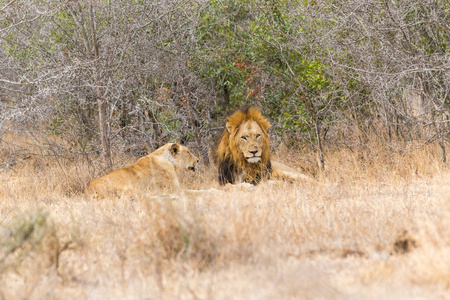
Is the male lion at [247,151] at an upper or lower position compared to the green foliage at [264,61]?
lower

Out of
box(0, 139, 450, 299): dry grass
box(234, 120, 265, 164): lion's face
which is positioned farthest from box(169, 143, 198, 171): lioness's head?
box(0, 139, 450, 299): dry grass

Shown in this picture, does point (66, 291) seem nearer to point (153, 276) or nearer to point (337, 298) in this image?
point (153, 276)

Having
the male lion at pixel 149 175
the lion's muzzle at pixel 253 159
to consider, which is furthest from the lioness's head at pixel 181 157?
the lion's muzzle at pixel 253 159

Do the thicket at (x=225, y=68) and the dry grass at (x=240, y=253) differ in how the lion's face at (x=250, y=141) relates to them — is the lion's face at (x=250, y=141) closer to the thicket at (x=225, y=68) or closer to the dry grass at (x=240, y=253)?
the thicket at (x=225, y=68)

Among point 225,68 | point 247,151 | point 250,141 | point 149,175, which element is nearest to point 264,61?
point 225,68

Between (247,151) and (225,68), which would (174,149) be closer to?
(247,151)

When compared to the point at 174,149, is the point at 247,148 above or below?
below

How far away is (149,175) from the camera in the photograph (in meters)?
7.29

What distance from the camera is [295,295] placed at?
9.62 ft

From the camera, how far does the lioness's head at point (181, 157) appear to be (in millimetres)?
7648

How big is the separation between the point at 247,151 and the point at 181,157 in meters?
1.06

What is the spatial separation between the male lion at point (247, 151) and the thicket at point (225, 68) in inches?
37.9

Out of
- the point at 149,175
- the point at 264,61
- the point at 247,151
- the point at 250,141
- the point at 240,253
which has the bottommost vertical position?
the point at 240,253

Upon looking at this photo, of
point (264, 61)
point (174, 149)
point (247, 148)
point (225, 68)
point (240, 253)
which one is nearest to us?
point (240, 253)
